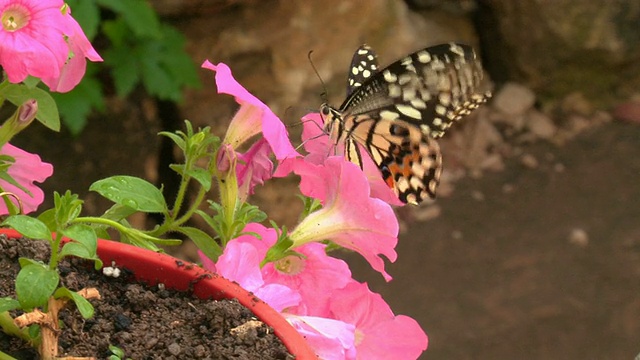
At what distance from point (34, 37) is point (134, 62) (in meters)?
1.91

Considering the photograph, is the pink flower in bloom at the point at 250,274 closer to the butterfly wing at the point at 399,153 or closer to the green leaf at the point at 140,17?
the butterfly wing at the point at 399,153

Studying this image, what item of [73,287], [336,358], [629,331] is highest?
[73,287]

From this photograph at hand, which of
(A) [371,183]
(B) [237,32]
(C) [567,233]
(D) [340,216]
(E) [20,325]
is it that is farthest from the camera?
(C) [567,233]

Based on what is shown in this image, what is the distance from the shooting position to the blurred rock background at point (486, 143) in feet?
9.77

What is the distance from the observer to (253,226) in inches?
39.2

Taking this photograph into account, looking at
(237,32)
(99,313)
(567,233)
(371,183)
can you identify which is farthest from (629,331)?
(99,313)

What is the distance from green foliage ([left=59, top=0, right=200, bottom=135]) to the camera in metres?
2.60

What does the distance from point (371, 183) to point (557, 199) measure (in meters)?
→ 2.72

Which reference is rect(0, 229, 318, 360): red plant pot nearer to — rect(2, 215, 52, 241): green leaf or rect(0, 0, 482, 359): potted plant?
rect(0, 0, 482, 359): potted plant

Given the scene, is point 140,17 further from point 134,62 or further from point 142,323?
point 142,323

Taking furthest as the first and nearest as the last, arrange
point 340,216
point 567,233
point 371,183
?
point 567,233 → point 371,183 → point 340,216

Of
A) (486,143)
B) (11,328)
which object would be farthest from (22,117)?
(486,143)

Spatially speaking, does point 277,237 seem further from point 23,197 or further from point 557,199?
point 557,199

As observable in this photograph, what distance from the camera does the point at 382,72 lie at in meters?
1.04
